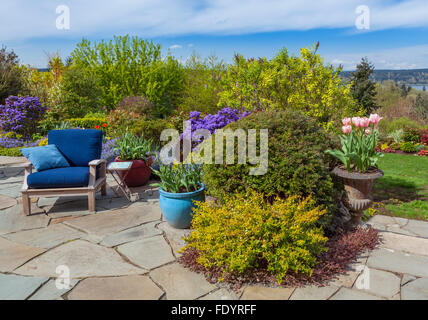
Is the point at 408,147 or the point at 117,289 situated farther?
the point at 408,147

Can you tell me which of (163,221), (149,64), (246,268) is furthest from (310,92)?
(149,64)

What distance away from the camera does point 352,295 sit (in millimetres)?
2504

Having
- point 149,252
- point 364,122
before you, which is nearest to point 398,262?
point 364,122

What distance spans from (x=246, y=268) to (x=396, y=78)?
29760 mm

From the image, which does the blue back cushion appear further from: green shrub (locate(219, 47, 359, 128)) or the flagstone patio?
green shrub (locate(219, 47, 359, 128))

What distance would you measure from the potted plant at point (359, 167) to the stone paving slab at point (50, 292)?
2.80m

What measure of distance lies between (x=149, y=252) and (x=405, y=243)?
2.73 meters

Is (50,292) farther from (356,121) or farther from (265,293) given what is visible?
(356,121)

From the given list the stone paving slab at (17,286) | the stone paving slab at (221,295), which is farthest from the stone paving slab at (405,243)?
the stone paving slab at (17,286)

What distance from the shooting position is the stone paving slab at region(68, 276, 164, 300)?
2486 millimetres

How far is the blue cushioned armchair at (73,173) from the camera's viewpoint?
4238mm

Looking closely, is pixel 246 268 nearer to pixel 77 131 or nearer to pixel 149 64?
pixel 77 131

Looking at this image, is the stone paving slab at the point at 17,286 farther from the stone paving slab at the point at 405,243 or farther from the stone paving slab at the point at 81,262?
the stone paving slab at the point at 405,243
